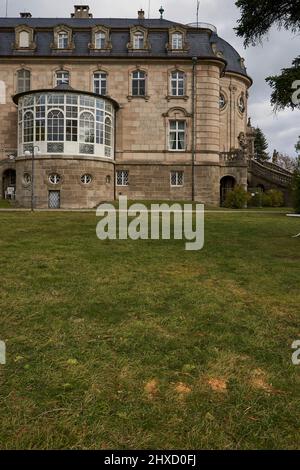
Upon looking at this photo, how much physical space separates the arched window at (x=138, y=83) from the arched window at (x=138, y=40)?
207 centimetres

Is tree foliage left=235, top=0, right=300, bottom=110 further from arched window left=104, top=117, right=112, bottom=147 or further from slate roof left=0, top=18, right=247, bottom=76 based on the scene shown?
slate roof left=0, top=18, right=247, bottom=76

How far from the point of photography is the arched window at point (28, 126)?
2919 centimetres

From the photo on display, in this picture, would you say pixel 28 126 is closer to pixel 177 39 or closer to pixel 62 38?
pixel 62 38

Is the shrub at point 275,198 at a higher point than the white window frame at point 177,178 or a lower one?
lower

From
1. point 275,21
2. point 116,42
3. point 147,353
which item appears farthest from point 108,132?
point 147,353

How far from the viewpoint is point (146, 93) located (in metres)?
33.6

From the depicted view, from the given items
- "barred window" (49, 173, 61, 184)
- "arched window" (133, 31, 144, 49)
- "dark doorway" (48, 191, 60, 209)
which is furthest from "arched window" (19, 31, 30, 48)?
"dark doorway" (48, 191, 60, 209)

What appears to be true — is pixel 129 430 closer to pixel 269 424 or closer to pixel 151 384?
pixel 151 384

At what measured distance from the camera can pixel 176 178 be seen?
34.0 meters

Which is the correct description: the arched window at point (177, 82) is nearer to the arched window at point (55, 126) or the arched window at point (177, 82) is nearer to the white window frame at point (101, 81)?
the white window frame at point (101, 81)

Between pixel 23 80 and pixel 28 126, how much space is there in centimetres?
673

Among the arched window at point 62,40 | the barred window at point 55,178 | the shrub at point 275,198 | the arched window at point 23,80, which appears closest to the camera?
the barred window at point 55,178

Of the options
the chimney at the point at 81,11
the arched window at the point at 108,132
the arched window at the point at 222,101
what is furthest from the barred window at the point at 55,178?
the chimney at the point at 81,11

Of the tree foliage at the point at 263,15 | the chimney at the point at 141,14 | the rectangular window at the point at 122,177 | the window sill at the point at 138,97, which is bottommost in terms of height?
the rectangular window at the point at 122,177
